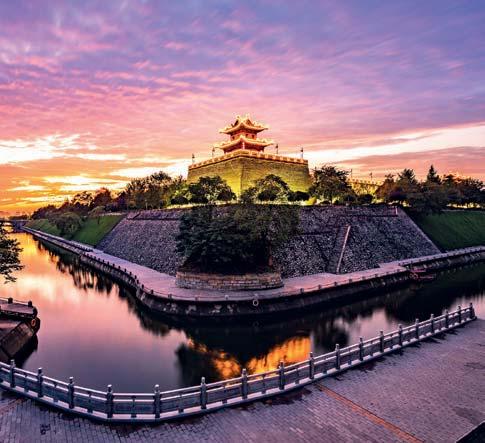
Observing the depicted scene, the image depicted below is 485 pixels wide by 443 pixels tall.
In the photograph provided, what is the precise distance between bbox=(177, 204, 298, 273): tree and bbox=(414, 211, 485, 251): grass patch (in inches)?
1184

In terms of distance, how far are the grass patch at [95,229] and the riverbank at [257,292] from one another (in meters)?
27.8

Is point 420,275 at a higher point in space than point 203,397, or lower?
lower

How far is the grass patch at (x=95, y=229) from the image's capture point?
66781 mm

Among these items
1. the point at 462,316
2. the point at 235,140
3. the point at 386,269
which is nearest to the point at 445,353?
the point at 462,316

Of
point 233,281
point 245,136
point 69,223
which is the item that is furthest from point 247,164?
point 69,223

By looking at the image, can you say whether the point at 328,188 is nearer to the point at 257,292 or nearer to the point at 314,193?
the point at 314,193

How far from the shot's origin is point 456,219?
61.0m

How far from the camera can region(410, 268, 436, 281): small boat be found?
3553 cm

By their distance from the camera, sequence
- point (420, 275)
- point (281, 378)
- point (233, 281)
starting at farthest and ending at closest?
point (420, 275), point (233, 281), point (281, 378)

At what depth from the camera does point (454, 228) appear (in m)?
57.1

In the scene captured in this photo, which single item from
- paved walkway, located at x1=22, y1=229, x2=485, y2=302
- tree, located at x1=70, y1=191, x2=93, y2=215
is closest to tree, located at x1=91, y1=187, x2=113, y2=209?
tree, located at x1=70, y1=191, x2=93, y2=215

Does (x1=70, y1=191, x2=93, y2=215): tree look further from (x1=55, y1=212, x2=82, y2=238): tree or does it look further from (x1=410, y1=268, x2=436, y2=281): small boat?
(x1=410, y1=268, x2=436, y2=281): small boat

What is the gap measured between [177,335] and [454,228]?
52012 millimetres

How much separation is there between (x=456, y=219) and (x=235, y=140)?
40.3m
